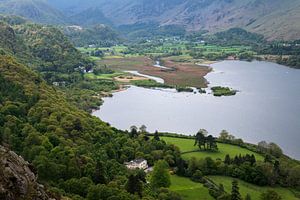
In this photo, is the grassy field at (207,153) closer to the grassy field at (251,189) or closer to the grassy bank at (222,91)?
the grassy field at (251,189)

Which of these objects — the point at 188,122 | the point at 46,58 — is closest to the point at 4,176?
the point at 188,122

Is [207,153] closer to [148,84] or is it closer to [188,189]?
[188,189]

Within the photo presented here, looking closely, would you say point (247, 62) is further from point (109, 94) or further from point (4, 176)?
point (4, 176)

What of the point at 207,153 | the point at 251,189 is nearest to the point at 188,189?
the point at 251,189

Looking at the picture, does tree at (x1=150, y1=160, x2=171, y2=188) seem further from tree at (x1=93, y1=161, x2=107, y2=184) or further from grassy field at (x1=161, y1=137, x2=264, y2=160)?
grassy field at (x1=161, y1=137, x2=264, y2=160)

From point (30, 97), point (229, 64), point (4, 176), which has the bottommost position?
point (229, 64)

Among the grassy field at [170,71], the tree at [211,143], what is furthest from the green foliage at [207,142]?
the grassy field at [170,71]
